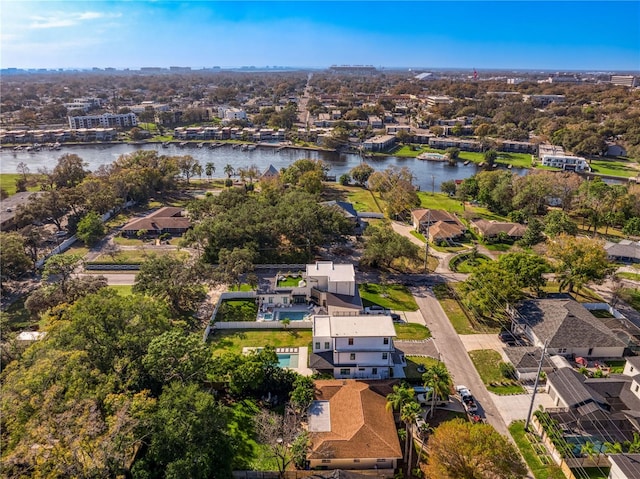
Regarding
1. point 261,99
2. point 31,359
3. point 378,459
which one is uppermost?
point 261,99

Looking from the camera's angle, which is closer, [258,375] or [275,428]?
[275,428]

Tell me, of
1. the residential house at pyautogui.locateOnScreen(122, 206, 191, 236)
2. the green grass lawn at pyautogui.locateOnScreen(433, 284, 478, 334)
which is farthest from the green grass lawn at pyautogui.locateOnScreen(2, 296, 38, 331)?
the green grass lawn at pyautogui.locateOnScreen(433, 284, 478, 334)

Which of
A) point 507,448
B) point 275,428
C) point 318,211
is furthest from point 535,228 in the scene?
point 275,428

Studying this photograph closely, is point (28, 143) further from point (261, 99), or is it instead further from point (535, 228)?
point (535, 228)

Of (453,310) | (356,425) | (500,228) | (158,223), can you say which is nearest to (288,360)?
(356,425)

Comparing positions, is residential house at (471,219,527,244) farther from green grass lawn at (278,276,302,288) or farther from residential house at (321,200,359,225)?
green grass lawn at (278,276,302,288)

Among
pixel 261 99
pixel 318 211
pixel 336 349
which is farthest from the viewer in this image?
pixel 261 99
